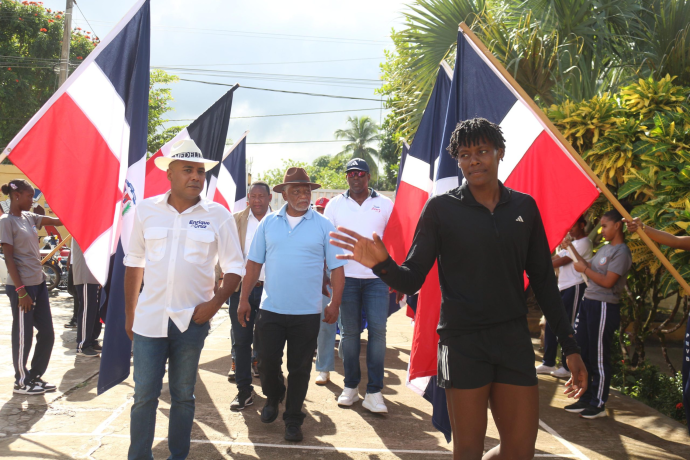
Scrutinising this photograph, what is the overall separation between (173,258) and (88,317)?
4741 millimetres

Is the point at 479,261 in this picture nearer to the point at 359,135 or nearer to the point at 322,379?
the point at 322,379

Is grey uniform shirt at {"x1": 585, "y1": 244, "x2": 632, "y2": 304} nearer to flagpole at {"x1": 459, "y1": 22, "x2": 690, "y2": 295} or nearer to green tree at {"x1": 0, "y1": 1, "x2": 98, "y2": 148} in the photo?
flagpole at {"x1": 459, "y1": 22, "x2": 690, "y2": 295}

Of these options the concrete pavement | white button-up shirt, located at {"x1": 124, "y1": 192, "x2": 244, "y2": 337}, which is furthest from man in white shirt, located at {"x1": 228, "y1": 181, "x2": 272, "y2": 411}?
white button-up shirt, located at {"x1": 124, "y1": 192, "x2": 244, "y2": 337}

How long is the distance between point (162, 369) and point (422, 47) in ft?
24.4

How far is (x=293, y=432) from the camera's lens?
15.4 feet

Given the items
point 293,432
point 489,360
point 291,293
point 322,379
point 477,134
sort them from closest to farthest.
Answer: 1. point 489,360
2. point 477,134
3. point 293,432
4. point 291,293
5. point 322,379

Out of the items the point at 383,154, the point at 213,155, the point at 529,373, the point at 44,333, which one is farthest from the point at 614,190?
the point at 383,154

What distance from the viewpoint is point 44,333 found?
598cm

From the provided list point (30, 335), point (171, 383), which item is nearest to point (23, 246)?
point (30, 335)

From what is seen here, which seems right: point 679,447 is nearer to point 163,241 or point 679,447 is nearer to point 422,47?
point 163,241

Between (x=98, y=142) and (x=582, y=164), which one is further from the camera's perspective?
(x=98, y=142)

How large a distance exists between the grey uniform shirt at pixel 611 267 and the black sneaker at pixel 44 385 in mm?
5213

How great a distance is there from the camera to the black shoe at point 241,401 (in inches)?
216

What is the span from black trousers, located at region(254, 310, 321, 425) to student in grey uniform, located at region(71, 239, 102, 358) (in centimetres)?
367
